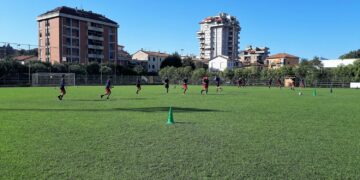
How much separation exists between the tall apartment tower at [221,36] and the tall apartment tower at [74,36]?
2538 inches

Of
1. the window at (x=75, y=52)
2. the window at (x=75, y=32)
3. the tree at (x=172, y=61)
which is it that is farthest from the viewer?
the tree at (x=172, y=61)

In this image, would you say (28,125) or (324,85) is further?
(324,85)

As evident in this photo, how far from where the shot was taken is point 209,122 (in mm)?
11383

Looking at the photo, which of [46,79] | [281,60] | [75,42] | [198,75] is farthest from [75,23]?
[281,60]

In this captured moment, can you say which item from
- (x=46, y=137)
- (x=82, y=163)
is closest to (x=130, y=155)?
(x=82, y=163)

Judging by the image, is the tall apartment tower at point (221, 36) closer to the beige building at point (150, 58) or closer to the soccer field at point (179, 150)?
the beige building at point (150, 58)

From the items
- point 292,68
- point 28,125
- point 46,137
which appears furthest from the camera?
point 292,68

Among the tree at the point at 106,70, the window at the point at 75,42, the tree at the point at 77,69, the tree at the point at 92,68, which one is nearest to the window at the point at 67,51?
the window at the point at 75,42

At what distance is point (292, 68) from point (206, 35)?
91153mm

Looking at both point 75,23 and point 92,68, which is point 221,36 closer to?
point 75,23

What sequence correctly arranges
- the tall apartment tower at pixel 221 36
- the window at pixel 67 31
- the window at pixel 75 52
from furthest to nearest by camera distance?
the tall apartment tower at pixel 221 36 < the window at pixel 75 52 < the window at pixel 67 31

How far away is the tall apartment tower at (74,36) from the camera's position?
8556 cm

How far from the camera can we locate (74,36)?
3514 inches

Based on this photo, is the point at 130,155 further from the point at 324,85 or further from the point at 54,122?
the point at 324,85
